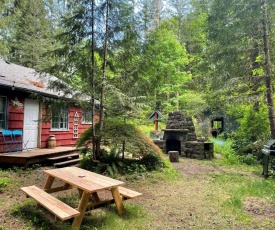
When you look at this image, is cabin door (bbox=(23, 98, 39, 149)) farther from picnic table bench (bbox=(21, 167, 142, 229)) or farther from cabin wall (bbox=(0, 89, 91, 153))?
picnic table bench (bbox=(21, 167, 142, 229))

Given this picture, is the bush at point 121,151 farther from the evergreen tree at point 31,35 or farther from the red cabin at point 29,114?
the evergreen tree at point 31,35

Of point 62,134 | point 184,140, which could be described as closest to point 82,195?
point 62,134

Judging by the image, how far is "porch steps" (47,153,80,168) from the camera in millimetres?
7123

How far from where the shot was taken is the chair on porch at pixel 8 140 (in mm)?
6945

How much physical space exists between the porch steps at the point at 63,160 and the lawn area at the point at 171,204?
2.60 ft

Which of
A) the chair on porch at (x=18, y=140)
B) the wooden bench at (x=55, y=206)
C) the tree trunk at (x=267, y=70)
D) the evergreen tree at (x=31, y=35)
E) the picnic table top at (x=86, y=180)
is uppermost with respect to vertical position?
the evergreen tree at (x=31, y=35)

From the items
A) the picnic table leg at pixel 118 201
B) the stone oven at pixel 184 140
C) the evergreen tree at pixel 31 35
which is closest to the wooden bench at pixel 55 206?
the picnic table leg at pixel 118 201

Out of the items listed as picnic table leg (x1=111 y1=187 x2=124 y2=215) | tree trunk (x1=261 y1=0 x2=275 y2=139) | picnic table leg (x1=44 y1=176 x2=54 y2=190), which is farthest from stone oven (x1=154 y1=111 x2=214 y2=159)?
picnic table leg (x1=44 y1=176 x2=54 y2=190)

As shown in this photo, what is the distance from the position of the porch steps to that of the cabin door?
132 cm

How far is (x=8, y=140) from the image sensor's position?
718 cm

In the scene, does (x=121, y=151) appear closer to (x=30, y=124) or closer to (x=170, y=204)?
(x=170, y=204)

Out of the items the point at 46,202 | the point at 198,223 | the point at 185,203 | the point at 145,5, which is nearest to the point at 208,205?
the point at 185,203

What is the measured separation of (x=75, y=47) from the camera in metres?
6.34

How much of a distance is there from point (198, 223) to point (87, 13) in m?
6.06
